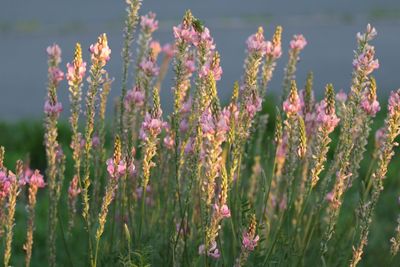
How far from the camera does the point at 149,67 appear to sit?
10.9 ft

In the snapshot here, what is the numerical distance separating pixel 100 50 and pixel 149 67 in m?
0.54

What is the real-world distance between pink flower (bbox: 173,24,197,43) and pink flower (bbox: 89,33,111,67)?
26cm

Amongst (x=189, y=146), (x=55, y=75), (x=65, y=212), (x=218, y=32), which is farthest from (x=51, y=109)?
(x=218, y=32)

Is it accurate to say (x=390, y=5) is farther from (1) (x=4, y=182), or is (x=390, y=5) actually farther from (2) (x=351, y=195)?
(1) (x=4, y=182)

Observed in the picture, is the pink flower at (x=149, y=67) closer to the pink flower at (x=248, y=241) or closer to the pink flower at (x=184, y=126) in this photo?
the pink flower at (x=184, y=126)

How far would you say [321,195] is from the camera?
3.13 m

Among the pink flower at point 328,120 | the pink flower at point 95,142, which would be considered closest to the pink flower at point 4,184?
the pink flower at point 95,142

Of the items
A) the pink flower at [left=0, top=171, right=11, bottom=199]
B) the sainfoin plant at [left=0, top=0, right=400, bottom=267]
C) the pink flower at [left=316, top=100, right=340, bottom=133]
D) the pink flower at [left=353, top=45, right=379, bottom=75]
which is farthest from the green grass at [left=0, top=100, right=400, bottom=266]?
the pink flower at [left=353, top=45, right=379, bottom=75]

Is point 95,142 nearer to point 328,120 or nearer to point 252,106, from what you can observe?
point 252,106

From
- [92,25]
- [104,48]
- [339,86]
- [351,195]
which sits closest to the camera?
[104,48]

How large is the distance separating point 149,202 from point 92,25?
865cm

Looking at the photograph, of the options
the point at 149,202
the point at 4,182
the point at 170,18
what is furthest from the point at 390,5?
the point at 4,182

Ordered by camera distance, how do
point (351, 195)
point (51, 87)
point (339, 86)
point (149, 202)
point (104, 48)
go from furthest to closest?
point (339, 86) → point (351, 195) → point (149, 202) → point (51, 87) → point (104, 48)

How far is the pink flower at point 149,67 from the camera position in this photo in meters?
3.30
